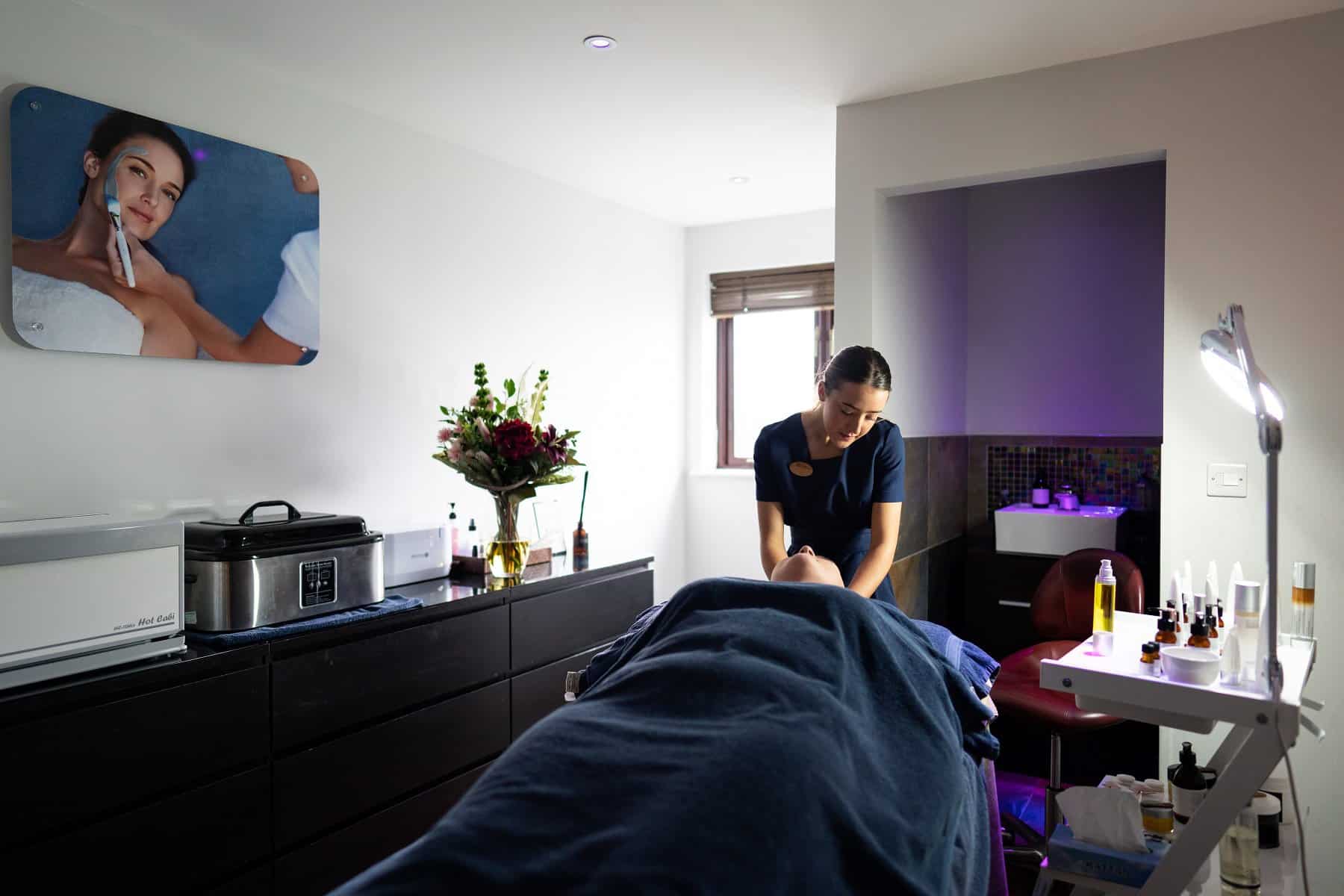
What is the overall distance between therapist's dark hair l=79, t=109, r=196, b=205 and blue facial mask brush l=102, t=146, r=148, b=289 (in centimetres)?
3

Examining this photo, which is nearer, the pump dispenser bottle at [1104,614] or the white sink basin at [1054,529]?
the pump dispenser bottle at [1104,614]

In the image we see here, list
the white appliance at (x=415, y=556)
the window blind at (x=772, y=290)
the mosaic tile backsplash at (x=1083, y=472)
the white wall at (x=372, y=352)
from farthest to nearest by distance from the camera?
the window blind at (x=772, y=290) < the mosaic tile backsplash at (x=1083, y=472) < the white appliance at (x=415, y=556) < the white wall at (x=372, y=352)


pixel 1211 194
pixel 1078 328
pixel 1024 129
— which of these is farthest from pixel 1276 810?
pixel 1078 328

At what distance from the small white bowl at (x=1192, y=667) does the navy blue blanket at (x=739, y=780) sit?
46cm

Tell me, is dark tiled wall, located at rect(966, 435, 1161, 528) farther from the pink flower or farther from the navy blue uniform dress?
the pink flower

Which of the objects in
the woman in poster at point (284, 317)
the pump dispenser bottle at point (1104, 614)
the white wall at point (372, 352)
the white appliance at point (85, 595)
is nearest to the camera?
the white appliance at point (85, 595)

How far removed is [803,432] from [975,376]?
1870 millimetres

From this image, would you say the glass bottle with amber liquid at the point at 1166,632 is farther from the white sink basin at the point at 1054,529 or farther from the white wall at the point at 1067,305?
the white wall at the point at 1067,305

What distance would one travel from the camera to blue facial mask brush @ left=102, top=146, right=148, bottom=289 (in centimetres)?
235

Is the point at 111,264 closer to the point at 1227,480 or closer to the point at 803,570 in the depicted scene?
the point at 803,570

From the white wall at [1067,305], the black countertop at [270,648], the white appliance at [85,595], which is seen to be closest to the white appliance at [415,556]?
the black countertop at [270,648]

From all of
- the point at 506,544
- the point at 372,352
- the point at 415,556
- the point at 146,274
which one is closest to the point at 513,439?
the point at 506,544

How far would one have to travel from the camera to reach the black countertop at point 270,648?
176 centimetres

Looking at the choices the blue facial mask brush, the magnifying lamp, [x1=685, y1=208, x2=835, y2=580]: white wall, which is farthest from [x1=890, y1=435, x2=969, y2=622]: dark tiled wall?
the blue facial mask brush
